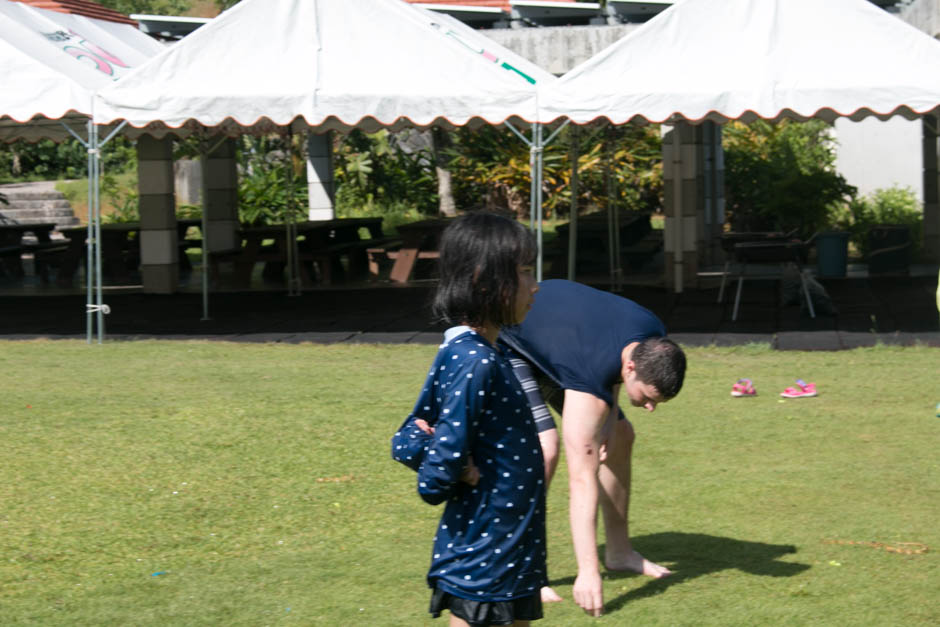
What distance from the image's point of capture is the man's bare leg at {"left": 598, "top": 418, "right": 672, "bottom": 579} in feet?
15.3

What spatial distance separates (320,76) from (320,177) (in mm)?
10029

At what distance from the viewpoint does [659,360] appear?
3867mm

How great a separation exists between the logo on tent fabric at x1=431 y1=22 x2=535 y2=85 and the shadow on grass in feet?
21.3

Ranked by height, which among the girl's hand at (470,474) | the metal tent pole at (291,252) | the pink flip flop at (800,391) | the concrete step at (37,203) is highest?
the concrete step at (37,203)

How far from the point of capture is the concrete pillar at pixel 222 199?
18422mm

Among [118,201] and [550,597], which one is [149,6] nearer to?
[118,201]

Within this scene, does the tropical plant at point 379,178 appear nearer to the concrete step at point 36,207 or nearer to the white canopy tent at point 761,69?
the concrete step at point 36,207

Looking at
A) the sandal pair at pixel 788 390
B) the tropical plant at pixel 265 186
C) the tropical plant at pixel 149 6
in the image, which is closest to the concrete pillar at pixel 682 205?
the sandal pair at pixel 788 390

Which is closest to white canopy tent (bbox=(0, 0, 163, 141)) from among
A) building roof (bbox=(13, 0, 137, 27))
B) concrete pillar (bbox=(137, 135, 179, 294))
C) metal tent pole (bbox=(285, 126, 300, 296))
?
building roof (bbox=(13, 0, 137, 27))

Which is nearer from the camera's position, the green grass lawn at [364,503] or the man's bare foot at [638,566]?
the green grass lawn at [364,503]

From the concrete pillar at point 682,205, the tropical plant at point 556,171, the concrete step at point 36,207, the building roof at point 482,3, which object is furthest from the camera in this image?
the concrete step at point 36,207

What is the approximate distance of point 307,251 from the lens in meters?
16.7

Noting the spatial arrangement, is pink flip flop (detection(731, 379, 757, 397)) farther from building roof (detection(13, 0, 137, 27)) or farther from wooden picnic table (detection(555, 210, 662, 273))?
building roof (detection(13, 0, 137, 27))

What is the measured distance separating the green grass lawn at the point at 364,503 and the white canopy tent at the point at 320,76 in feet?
8.23
